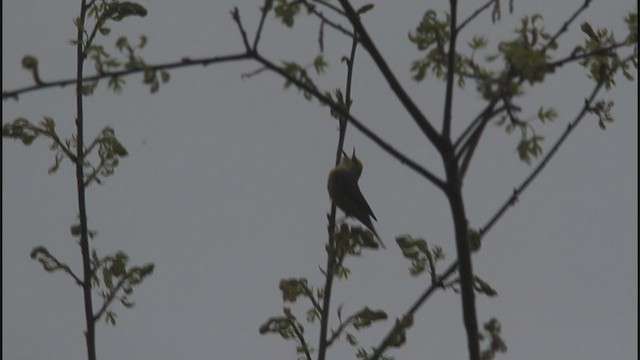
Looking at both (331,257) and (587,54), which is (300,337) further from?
(587,54)

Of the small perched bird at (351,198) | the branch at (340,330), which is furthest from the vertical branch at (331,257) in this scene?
the small perched bird at (351,198)

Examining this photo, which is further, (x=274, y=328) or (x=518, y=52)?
(x=274, y=328)

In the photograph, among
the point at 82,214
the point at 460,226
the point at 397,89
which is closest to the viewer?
the point at 460,226

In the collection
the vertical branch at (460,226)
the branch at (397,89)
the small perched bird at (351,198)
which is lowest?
the vertical branch at (460,226)

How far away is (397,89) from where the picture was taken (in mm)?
3785

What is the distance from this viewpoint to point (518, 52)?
3701 mm

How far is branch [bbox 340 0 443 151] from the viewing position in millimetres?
3756

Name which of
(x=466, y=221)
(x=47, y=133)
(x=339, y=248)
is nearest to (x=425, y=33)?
(x=466, y=221)

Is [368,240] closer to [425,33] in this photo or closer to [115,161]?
[115,161]

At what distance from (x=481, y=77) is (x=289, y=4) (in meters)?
0.81

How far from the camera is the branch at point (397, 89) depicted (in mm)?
3756

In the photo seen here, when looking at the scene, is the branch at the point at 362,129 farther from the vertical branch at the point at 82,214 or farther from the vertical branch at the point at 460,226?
the vertical branch at the point at 82,214

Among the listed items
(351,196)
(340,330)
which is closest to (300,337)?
(340,330)

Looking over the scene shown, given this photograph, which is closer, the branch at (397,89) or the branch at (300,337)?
the branch at (397,89)
